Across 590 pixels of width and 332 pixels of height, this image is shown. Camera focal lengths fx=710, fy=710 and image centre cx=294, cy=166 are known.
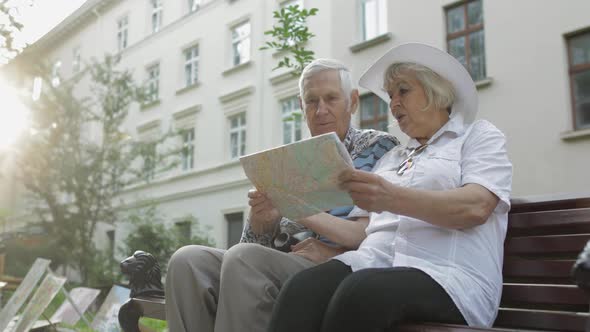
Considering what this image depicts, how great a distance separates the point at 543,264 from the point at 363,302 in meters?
0.76

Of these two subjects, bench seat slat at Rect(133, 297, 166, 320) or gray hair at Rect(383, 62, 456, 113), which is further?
bench seat slat at Rect(133, 297, 166, 320)

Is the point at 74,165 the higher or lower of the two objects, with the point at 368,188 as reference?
higher

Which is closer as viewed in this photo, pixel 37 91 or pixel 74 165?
pixel 74 165

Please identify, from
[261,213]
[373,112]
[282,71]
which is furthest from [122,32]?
[261,213]

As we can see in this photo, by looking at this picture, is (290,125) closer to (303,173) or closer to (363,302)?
(303,173)

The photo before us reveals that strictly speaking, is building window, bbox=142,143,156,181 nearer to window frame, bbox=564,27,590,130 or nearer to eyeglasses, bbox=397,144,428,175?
window frame, bbox=564,27,590,130

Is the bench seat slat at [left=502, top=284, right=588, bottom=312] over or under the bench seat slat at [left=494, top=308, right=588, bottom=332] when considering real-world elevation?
over

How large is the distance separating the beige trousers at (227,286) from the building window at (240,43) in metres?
17.8

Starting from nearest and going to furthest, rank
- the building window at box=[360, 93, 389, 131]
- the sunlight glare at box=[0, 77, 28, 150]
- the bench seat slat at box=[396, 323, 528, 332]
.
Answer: the bench seat slat at box=[396, 323, 528, 332] < the building window at box=[360, 93, 389, 131] < the sunlight glare at box=[0, 77, 28, 150]

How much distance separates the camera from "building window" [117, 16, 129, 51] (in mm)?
28141

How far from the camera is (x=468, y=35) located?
45.8 ft

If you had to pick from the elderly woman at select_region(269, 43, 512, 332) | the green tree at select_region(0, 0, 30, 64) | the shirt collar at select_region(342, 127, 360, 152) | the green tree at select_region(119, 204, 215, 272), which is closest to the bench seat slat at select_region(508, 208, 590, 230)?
the elderly woman at select_region(269, 43, 512, 332)

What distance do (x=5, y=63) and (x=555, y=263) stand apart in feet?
31.2

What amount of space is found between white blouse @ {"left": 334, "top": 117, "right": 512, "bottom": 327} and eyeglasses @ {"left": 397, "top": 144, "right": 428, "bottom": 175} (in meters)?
0.02
